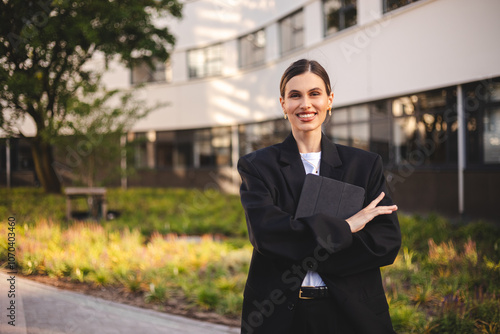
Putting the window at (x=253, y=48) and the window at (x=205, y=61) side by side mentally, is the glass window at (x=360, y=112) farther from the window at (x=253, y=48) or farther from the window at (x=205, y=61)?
the window at (x=205, y=61)

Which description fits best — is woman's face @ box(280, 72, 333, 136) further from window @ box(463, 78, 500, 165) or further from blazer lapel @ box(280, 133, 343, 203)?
window @ box(463, 78, 500, 165)

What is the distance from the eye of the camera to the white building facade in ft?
34.5

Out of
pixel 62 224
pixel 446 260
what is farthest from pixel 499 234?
pixel 62 224

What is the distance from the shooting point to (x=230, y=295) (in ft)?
16.2

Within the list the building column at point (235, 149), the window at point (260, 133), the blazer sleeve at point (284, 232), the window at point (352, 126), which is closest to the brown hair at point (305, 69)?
the blazer sleeve at point (284, 232)

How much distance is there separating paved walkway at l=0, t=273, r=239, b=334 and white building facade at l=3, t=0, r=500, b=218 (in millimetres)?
4302

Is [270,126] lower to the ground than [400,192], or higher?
higher

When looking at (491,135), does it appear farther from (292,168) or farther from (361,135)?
(292,168)

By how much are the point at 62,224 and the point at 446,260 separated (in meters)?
8.03

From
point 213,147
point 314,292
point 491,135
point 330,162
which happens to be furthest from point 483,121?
point 213,147

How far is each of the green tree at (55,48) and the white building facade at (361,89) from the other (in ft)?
9.36

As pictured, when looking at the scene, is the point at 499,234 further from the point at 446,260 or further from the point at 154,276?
the point at 154,276

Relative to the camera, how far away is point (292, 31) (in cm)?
1698

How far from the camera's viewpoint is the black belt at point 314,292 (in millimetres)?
1926
